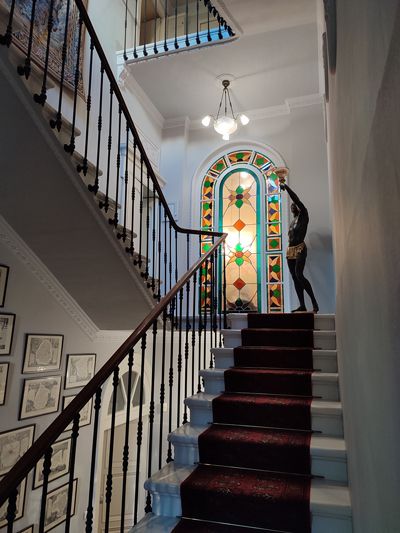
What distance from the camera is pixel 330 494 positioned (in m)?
1.90

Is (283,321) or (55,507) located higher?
(283,321)

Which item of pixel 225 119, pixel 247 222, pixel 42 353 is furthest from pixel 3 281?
pixel 247 222

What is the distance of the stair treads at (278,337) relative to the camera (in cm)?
329

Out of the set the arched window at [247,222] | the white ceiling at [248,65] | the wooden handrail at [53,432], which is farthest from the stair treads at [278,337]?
the white ceiling at [248,65]

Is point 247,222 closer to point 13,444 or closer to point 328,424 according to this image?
point 328,424

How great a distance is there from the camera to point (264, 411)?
2.54 m

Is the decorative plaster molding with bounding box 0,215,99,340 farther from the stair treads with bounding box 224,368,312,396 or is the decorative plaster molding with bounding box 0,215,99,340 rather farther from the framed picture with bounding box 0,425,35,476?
the stair treads with bounding box 224,368,312,396

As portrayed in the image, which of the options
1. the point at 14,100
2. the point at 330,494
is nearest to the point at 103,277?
the point at 14,100

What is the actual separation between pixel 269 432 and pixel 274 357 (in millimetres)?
781

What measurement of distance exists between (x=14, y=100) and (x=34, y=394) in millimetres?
2256

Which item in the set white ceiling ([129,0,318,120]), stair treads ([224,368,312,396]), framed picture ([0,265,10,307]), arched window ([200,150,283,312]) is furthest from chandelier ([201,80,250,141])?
stair treads ([224,368,312,396])

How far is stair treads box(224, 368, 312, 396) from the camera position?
2.75 m

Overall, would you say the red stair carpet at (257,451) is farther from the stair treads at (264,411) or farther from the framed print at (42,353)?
the framed print at (42,353)

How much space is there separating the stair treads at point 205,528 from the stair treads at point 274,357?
134 centimetres
